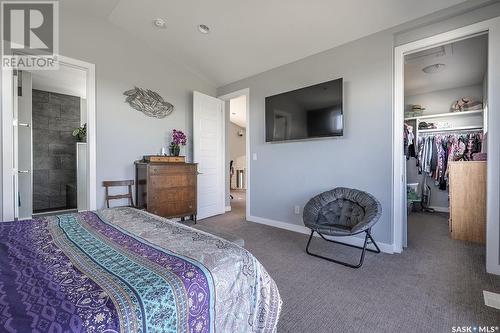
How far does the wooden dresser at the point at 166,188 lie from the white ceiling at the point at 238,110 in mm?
3040

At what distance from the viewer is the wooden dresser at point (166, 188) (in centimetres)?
317

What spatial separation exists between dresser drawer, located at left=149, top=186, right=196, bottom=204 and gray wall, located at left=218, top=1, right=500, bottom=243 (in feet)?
3.95

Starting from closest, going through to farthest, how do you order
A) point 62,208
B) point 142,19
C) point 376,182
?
point 376,182
point 142,19
point 62,208

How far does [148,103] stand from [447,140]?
5416 millimetres

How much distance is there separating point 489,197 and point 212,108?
12.6 feet

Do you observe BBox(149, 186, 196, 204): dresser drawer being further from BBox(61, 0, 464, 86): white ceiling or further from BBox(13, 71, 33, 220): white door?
BBox(61, 0, 464, 86): white ceiling

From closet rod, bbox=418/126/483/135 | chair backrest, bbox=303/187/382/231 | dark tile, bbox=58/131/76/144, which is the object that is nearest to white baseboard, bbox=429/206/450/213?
closet rod, bbox=418/126/483/135

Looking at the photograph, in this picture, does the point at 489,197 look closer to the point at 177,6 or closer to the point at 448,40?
the point at 448,40

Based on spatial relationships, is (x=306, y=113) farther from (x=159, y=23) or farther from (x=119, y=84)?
(x=119, y=84)

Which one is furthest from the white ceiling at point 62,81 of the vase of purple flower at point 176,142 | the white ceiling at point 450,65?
the white ceiling at point 450,65

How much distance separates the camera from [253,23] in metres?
2.96

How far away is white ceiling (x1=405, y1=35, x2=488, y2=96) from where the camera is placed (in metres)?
3.07

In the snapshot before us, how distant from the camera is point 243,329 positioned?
96 centimetres

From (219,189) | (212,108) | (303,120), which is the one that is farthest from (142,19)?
(219,189)
